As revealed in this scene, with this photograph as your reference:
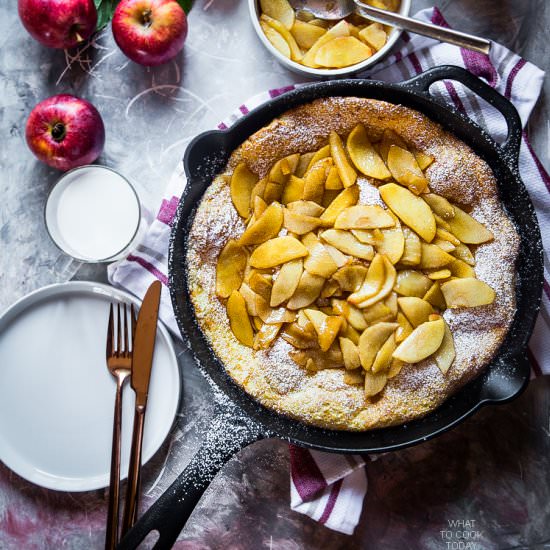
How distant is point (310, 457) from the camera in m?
1.63

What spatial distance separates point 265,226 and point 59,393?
776 millimetres

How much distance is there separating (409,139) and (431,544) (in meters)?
1.11

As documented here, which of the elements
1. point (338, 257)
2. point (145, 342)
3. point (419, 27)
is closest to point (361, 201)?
point (338, 257)

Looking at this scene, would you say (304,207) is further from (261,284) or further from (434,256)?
(434,256)

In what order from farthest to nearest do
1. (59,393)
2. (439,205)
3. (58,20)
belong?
(59,393) → (58,20) → (439,205)

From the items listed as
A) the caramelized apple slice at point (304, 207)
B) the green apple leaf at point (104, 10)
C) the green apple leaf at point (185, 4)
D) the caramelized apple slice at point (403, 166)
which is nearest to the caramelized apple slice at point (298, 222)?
the caramelized apple slice at point (304, 207)

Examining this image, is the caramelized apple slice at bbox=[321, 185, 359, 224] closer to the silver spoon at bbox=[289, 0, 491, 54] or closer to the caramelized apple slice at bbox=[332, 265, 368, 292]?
the caramelized apple slice at bbox=[332, 265, 368, 292]

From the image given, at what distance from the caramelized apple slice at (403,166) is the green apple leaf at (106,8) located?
0.73 metres

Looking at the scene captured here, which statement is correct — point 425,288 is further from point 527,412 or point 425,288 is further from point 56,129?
point 56,129

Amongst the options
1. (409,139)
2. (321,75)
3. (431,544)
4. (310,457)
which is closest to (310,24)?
(321,75)

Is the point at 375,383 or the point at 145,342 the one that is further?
the point at 145,342

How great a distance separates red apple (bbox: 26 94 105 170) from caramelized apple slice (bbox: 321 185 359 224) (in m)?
0.67

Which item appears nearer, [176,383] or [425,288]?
[425,288]

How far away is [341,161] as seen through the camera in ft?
4.92
